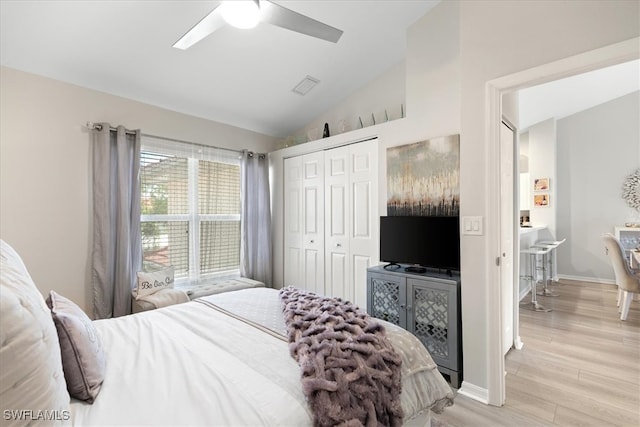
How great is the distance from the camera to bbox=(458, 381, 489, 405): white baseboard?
6.67ft

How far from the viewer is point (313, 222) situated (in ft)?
12.2

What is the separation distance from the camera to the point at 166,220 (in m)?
3.34

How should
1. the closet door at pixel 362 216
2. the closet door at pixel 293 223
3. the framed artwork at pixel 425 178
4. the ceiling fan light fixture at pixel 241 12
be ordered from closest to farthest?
the ceiling fan light fixture at pixel 241 12 < the framed artwork at pixel 425 178 < the closet door at pixel 362 216 < the closet door at pixel 293 223

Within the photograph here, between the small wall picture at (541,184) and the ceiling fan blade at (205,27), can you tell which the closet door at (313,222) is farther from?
the small wall picture at (541,184)

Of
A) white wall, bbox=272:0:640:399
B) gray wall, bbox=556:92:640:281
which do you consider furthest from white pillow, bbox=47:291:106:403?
gray wall, bbox=556:92:640:281

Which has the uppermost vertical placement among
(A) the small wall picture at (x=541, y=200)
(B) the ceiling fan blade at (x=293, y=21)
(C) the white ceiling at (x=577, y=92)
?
(C) the white ceiling at (x=577, y=92)

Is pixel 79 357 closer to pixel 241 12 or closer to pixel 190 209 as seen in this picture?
pixel 241 12

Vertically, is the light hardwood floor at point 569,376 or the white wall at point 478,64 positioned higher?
the white wall at point 478,64

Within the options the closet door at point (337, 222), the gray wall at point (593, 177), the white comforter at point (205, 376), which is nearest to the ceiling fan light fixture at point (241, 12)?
the white comforter at point (205, 376)

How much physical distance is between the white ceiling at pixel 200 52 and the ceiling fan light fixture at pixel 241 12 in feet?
2.58

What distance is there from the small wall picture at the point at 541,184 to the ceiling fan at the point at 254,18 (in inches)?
216

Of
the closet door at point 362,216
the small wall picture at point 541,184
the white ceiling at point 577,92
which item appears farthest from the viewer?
the small wall picture at point 541,184

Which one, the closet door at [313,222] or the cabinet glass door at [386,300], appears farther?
A: the closet door at [313,222]

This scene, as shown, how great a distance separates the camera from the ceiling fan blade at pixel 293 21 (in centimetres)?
164
